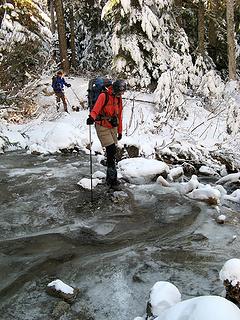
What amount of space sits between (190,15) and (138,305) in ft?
59.1

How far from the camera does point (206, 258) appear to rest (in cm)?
497

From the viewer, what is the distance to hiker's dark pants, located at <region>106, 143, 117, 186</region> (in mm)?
7211

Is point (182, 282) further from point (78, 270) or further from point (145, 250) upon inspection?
point (78, 270)

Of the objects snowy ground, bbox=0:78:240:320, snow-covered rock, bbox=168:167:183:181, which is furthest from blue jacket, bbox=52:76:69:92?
snow-covered rock, bbox=168:167:183:181

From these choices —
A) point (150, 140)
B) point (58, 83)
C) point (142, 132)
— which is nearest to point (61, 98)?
point (58, 83)

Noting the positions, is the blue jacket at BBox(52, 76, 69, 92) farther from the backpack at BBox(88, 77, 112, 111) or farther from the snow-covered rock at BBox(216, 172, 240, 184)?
the snow-covered rock at BBox(216, 172, 240, 184)

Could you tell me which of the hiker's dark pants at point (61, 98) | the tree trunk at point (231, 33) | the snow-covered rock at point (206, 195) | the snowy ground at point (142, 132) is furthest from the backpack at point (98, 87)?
the tree trunk at point (231, 33)

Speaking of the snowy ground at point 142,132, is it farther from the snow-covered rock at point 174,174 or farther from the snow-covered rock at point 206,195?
the snow-covered rock at point 206,195

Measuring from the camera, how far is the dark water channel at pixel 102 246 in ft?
13.6

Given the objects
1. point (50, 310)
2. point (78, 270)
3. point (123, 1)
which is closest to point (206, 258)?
point (78, 270)

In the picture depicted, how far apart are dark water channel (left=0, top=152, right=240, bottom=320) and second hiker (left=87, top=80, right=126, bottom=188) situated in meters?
0.97

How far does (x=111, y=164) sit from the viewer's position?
7.36 metres

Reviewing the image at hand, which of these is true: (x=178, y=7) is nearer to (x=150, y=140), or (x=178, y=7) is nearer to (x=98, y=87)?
(x=150, y=140)

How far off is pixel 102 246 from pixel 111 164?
2.23 m
